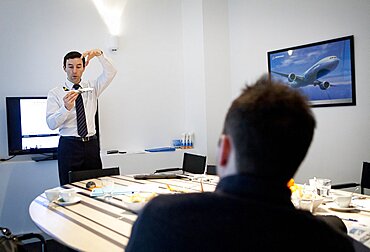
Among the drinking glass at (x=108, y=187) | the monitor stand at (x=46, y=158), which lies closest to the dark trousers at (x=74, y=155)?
the drinking glass at (x=108, y=187)

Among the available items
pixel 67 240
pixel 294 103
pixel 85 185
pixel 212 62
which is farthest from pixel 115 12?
pixel 294 103

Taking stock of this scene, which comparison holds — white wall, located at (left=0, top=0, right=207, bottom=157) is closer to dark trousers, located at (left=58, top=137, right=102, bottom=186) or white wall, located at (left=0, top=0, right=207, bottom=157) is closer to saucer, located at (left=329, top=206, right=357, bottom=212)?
dark trousers, located at (left=58, top=137, right=102, bottom=186)

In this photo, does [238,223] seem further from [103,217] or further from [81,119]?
[81,119]

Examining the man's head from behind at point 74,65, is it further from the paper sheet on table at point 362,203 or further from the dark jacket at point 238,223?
the dark jacket at point 238,223

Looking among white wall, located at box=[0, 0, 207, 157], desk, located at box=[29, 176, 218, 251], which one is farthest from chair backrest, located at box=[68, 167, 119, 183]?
white wall, located at box=[0, 0, 207, 157]

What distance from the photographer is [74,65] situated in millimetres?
3332

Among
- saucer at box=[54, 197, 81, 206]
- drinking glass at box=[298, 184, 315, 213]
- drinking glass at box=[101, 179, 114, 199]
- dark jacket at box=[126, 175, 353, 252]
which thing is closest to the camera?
dark jacket at box=[126, 175, 353, 252]

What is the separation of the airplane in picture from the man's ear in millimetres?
3228

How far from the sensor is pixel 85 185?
283cm

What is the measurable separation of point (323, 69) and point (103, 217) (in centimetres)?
282

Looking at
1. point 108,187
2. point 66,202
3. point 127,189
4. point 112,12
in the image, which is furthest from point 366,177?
point 112,12

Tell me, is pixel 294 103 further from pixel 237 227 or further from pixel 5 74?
pixel 5 74

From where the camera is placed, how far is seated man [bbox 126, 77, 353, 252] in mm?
792

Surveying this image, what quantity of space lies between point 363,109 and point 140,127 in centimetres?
253
